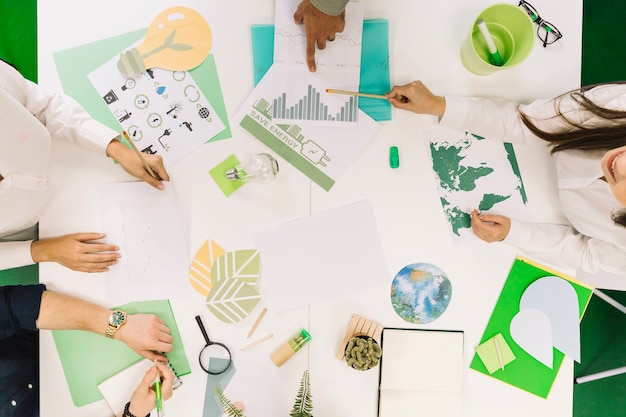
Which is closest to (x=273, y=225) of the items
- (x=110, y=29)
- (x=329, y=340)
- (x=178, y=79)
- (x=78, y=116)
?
(x=329, y=340)

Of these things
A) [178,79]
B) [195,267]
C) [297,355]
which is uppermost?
[178,79]

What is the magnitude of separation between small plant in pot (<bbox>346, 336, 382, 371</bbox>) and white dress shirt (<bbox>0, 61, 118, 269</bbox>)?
80 centimetres

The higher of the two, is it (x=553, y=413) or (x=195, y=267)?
(x=195, y=267)

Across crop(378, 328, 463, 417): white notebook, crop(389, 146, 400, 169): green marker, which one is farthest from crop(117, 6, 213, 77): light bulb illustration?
crop(378, 328, 463, 417): white notebook

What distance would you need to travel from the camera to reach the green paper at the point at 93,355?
117 cm

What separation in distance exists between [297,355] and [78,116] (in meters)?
0.83

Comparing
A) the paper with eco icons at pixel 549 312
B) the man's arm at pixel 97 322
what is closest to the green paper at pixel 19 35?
the man's arm at pixel 97 322

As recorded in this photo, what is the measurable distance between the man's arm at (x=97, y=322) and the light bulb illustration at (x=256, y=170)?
0.42 meters

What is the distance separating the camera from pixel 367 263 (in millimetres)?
1210

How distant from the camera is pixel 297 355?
47.5 inches

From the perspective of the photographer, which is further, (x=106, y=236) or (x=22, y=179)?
(x=106, y=236)

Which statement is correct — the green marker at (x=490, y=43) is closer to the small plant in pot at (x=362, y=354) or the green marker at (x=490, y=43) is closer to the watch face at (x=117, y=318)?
the small plant in pot at (x=362, y=354)

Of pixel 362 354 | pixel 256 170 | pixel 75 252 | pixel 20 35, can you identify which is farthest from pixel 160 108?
pixel 20 35

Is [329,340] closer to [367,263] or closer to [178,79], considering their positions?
[367,263]
